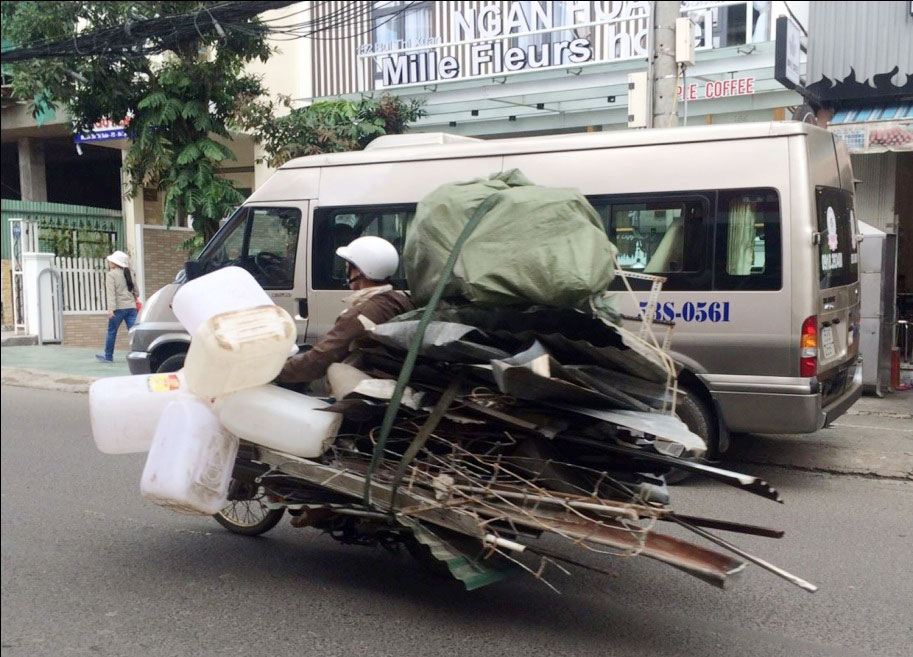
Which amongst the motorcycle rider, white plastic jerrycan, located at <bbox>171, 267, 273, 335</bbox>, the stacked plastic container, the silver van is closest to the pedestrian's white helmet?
the silver van

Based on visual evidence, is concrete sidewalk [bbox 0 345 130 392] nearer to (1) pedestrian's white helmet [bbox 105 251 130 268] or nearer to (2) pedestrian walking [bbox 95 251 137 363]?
(2) pedestrian walking [bbox 95 251 137 363]

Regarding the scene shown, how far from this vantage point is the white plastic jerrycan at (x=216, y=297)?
384 centimetres

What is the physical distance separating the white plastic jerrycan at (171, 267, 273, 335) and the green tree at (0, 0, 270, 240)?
7525 mm

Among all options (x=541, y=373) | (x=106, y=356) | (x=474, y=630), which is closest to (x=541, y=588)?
(x=474, y=630)

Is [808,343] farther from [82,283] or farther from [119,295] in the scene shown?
[82,283]

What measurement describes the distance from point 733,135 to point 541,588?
3.43m

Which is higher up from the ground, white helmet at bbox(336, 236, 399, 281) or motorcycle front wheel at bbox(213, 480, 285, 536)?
white helmet at bbox(336, 236, 399, 281)

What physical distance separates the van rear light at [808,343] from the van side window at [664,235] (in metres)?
0.70

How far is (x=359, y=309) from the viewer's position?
169 inches

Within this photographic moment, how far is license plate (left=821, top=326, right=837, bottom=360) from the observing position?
20.3ft

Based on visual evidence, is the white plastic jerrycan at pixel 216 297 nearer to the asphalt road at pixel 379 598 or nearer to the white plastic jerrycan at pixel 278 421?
the white plastic jerrycan at pixel 278 421

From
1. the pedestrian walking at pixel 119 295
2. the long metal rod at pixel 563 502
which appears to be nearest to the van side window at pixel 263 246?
the long metal rod at pixel 563 502

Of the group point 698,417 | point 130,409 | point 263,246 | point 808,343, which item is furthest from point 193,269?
point 808,343

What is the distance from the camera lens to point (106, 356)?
1352cm
